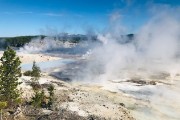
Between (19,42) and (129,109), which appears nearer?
(129,109)

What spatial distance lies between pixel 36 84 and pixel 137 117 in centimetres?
2164

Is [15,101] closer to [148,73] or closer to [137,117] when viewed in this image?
[137,117]

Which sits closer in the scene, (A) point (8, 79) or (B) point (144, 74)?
(A) point (8, 79)

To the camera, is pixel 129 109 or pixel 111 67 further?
pixel 111 67

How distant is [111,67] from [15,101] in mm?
46331

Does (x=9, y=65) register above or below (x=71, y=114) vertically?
above

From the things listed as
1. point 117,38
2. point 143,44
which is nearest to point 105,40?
point 117,38

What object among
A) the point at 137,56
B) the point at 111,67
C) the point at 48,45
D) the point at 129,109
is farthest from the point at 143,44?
the point at 129,109

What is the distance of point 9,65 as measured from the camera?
43.4 meters

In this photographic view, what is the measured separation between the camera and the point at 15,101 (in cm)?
4200

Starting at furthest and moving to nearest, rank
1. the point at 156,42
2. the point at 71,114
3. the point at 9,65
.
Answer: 1. the point at 156,42
2. the point at 9,65
3. the point at 71,114

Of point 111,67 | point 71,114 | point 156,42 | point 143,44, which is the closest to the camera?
point 71,114

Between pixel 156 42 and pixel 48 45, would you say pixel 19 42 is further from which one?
pixel 156 42

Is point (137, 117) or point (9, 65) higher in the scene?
point (9, 65)
